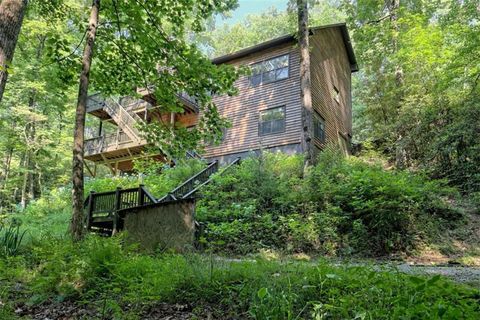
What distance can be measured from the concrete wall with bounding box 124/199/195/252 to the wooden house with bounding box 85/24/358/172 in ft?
27.7

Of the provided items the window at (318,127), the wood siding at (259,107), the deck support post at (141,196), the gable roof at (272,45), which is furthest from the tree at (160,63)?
the window at (318,127)

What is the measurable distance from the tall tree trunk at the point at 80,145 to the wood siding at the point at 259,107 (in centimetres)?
1108

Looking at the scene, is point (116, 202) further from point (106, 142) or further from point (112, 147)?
point (106, 142)

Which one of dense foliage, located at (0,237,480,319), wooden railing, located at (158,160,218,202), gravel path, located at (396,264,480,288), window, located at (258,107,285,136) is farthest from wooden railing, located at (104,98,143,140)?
gravel path, located at (396,264,480,288)

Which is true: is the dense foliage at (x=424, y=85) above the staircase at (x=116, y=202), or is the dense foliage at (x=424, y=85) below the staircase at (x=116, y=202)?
above

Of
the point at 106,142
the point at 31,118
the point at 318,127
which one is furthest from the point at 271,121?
the point at 31,118

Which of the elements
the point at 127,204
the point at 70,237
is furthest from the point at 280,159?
the point at 70,237

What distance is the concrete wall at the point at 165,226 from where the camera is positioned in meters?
7.39

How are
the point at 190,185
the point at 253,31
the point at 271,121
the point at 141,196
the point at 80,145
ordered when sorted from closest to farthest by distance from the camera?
the point at 80,145
the point at 141,196
the point at 190,185
the point at 271,121
the point at 253,31

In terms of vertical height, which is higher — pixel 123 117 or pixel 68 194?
pixel 123 117

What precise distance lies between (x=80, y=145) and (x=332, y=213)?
20.5 ft

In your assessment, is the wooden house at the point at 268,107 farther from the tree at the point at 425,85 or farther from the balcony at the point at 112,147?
the tree at the point at 425,85

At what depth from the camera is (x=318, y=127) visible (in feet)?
59.8

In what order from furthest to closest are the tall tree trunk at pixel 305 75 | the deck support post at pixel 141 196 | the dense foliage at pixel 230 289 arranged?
the tall tree trunk at pixel 305 75, the deck support post at pixel 141 196, the dense foliage at pixel 230 289
